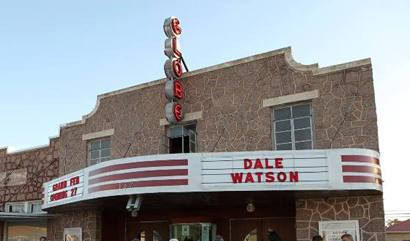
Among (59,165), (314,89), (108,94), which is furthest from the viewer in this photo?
(59,165)

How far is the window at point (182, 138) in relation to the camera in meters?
17.5

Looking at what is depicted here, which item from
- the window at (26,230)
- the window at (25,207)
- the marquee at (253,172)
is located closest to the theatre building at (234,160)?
the marquee at (253,172)

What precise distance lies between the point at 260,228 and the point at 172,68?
19.5 feet

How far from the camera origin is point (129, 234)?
20.1 m

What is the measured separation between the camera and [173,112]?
55.6 feet

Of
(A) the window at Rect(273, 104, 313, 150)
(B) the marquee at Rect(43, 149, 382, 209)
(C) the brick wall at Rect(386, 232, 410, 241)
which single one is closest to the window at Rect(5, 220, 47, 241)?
(B) the marquee at Rect(43, 149, 382, 209)

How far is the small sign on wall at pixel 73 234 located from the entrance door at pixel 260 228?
19.5 feet

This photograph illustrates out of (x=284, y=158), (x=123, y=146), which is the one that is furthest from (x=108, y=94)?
(x=284, y=158)

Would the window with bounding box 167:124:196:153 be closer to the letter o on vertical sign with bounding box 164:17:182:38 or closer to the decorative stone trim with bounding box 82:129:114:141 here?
the decorative stone trim with bounding box 82:129:114:141

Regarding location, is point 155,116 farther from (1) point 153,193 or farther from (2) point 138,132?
(1) point 153,193

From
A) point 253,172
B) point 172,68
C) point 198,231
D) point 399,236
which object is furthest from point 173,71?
point 399,236

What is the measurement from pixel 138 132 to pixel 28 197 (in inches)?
275

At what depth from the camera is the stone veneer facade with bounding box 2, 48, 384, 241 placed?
1453 cm

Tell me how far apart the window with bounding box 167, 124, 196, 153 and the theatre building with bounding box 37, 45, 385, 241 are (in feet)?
0.11
